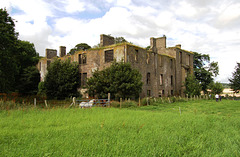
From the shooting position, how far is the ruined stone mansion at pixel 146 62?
26.8m

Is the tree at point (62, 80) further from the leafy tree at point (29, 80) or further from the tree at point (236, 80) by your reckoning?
the tree at point (236, 80)

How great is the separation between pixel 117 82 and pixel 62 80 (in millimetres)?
10065

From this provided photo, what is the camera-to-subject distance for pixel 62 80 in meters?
28.4

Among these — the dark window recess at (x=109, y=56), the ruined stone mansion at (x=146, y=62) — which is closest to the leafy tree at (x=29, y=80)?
the ruined stone mansion at (x=146, y=62)

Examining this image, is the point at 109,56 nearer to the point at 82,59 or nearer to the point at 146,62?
the point at 82,59

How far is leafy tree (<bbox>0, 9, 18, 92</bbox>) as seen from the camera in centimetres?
1989

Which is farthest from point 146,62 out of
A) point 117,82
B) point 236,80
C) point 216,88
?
point 236,80

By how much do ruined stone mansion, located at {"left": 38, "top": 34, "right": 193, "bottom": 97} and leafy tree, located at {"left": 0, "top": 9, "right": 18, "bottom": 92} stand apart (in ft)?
30.6

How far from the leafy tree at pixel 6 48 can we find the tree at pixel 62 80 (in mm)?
7554

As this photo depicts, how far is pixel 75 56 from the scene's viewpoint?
104 feet

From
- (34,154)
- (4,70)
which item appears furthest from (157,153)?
(4,70)

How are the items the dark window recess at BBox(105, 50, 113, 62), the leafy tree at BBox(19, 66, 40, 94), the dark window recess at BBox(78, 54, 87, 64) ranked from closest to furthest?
the dark window recess at BBox(105, 50, 113, 62) → the dark window recess at BBox(78, 54, 87, 64) → the leafy tree at BBox(19, 66, 40, 94)

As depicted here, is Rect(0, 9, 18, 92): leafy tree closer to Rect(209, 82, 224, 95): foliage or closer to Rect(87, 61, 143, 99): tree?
Rect(87, 61, 143, 99): tree

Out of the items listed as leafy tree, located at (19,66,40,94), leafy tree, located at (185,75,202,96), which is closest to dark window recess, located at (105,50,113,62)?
leafy tree, located at (185,75,202,96)
